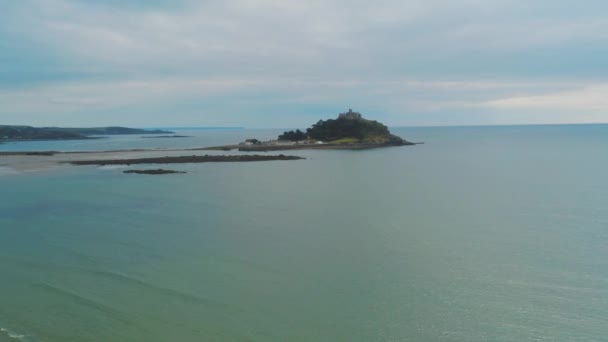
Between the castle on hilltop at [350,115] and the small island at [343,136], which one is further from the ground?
the castle on hilltop at [350,115]

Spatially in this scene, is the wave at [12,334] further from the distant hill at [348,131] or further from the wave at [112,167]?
the distant hill at [348,131]

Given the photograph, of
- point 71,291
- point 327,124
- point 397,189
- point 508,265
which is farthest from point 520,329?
point 327,124

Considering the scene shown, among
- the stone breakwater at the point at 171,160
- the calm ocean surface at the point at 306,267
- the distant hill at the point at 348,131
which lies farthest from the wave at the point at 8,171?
the distant hill at the point at 348,131

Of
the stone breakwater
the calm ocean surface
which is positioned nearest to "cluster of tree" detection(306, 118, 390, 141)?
the stone breakwater

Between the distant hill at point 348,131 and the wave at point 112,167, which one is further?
the distant hill at point 348,131

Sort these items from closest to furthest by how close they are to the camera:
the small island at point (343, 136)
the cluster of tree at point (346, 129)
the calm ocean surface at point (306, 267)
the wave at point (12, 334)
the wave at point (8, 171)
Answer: the wave at point (12, 334), the calm ocean surface at point (306, 267), the wave at point (8, 171), the small island at point (343, 136), the cluster of tree at point (346, 129)

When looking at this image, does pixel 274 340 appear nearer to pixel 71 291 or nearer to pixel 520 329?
pixel 520 329

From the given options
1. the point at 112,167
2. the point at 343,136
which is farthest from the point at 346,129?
the point at 112,167

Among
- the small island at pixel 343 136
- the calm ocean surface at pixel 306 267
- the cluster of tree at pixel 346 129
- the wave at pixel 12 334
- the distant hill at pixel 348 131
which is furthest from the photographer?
the cluster of tree at pixel 346 129

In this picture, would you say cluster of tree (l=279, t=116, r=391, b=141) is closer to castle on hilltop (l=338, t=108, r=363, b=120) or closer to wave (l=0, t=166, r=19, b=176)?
castle on hilltop (l=338, t=108, r=363, b=120)
